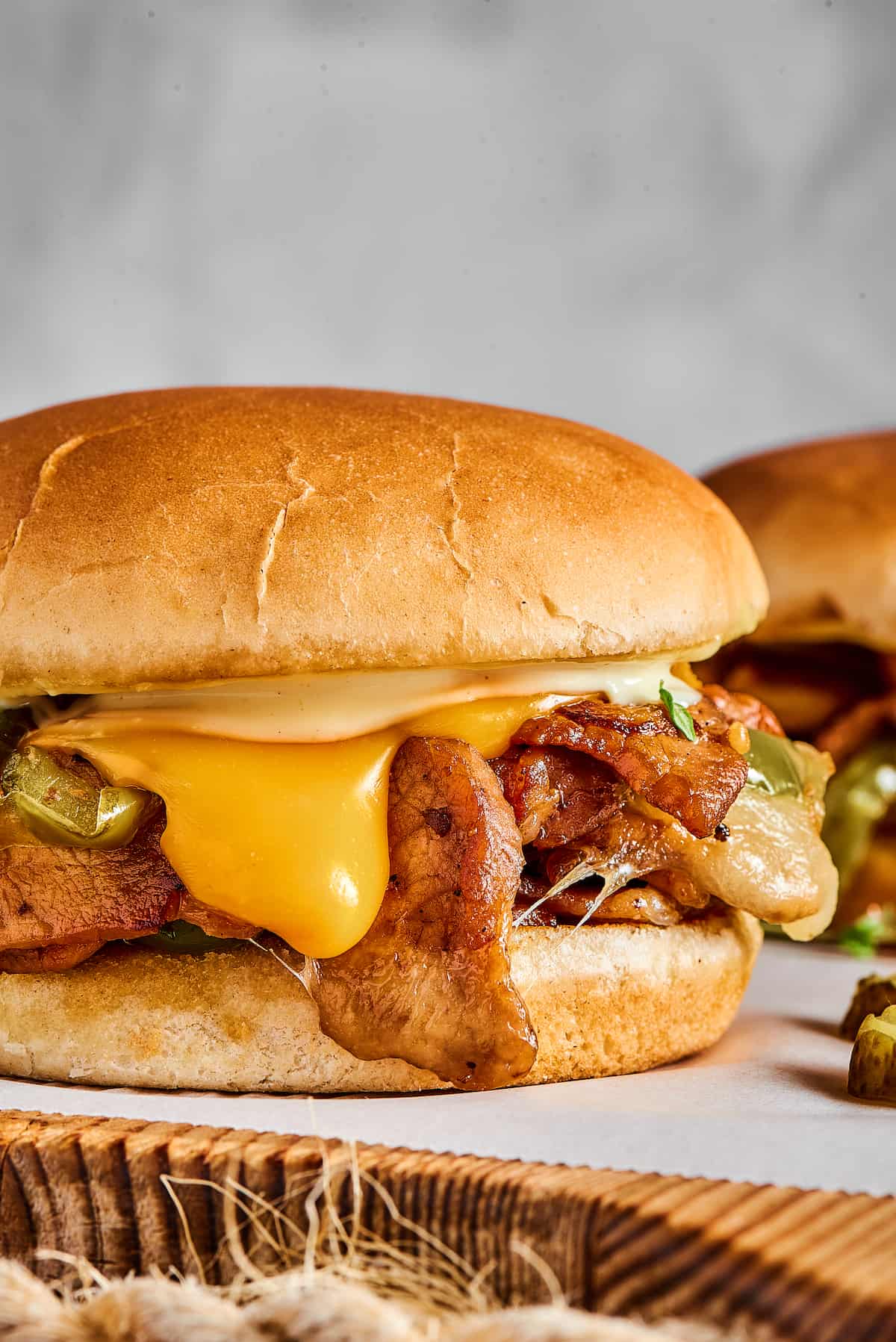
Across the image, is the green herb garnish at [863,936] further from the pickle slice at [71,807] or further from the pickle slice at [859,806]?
the pickle slice at [71,807]

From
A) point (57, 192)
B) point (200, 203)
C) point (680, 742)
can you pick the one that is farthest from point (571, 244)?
point (680, 742)

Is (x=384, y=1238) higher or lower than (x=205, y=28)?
lower

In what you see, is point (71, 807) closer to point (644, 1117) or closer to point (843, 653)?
point (644, 1117)

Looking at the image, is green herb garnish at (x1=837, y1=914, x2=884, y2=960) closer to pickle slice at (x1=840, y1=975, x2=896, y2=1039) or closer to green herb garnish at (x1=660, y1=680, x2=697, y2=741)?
pickle slice at (x1=840, y1=975, x2=896, y2=1039)

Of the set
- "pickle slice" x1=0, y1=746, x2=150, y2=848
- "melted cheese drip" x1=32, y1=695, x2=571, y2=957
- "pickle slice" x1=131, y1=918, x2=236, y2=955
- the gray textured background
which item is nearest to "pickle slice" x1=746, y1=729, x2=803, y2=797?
"melted cheese drip" x1=32, y1=695, x2=571, y2=957

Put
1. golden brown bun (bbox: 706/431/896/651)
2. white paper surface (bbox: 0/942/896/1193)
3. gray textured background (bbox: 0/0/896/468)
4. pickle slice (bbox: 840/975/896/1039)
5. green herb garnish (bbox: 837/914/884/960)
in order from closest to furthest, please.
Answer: white paper surface (bbox: 0/942/896/1193) → pickle slice (bbox: 840/975/896/1039) → green herb garnish (bbox: 837/914/884/960) → golden brown bun (bbox: 706/431/896/651) → gray textured background (bbox: 0/0/896/468)

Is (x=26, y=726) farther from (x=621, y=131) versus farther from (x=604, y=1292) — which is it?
(x=621, y=131)

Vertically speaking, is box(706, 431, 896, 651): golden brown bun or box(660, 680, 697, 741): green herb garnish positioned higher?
box(706, 431, 896, 651): golden brown bun

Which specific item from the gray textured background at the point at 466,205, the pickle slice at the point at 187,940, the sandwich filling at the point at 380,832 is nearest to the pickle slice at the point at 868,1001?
the sandwich filling at the point at 380,832
